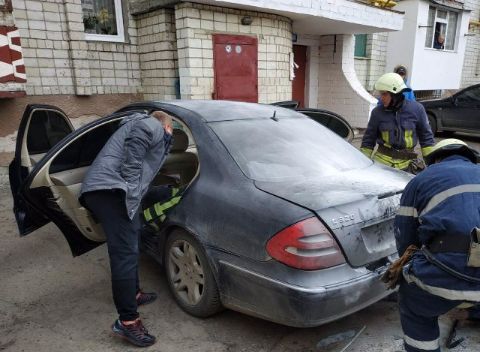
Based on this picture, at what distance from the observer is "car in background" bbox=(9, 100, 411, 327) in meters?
2.13

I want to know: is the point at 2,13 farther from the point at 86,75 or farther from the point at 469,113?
the point at 469,113

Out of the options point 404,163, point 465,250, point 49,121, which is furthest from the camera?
point 404,163

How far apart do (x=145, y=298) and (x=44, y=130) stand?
1716 mm

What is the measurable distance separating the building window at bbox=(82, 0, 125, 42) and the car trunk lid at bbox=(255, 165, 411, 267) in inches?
230

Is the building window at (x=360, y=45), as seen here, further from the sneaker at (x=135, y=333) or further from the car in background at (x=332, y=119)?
the sneaker at (x=135, y=333)

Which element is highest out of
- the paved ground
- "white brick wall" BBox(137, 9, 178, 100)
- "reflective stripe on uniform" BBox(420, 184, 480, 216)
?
"white brick wall" BBox(137, 9, 178, 100)

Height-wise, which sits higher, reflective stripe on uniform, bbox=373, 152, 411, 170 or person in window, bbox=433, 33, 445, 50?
person in window, bbox=433, 33, 445, 50

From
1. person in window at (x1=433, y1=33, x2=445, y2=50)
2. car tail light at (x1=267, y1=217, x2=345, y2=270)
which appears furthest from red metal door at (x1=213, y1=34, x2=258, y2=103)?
person in window at (x1=433, y1=33, x2=445, y2=50)

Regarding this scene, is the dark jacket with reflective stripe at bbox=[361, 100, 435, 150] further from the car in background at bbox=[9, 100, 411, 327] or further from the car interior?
the car interior

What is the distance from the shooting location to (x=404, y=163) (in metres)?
3.89

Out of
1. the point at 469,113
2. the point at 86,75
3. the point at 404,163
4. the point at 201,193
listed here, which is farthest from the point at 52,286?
the point at 469,113

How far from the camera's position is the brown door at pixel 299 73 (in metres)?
10.6

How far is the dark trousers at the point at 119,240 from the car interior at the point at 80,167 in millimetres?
482

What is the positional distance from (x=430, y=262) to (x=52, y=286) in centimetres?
287
